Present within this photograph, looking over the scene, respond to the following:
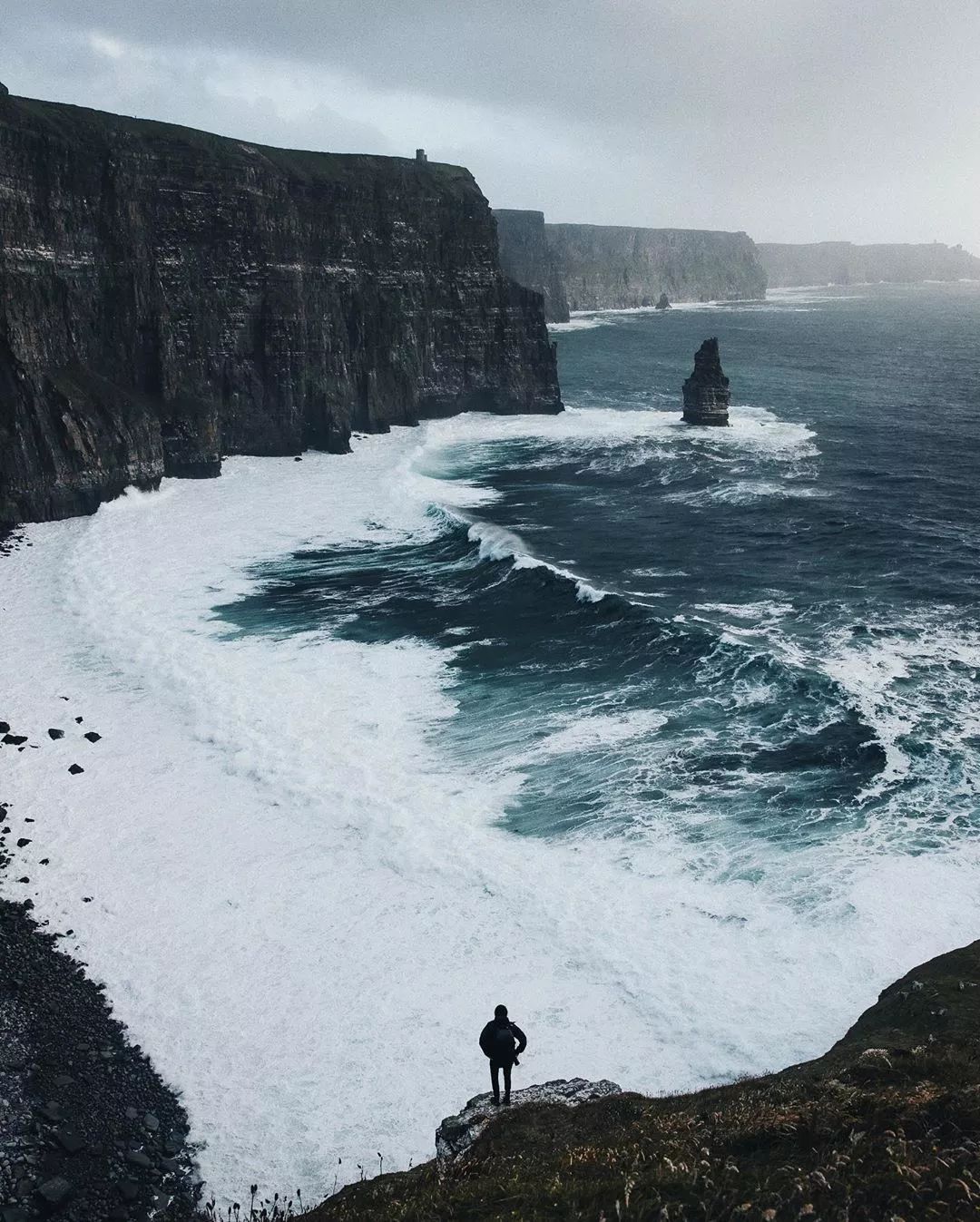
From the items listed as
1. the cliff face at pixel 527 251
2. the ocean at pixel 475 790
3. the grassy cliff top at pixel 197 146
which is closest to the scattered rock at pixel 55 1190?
the ocean at pixel 475 790

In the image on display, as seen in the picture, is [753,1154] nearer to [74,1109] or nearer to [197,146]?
[74,1109]

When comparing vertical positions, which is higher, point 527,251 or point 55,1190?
point 527,251

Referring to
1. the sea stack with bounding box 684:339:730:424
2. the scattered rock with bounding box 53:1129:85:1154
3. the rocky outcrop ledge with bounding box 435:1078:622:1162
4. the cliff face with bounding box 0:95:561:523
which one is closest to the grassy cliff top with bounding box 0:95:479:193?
the cliff face with bounding box 0:95:561:523

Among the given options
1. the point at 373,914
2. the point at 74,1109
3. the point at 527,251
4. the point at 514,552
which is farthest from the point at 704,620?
the point at 527,251

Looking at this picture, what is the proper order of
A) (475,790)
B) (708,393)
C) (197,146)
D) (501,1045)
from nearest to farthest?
(501,1045) < (475,790) < (197,146) < (708,393)

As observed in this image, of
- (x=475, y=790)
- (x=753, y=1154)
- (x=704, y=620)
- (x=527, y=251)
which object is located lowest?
(x=475, y=790)

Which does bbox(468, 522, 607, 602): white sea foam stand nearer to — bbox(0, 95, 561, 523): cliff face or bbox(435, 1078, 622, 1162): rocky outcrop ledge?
bbox(0, 95, 561, 523): cliff face

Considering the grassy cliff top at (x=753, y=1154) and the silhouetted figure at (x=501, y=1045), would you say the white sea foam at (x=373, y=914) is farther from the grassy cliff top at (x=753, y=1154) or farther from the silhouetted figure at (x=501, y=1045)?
the grassy cliff top at (x=753, y=1154)

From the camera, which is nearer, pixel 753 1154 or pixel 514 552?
pixel 753 1154
